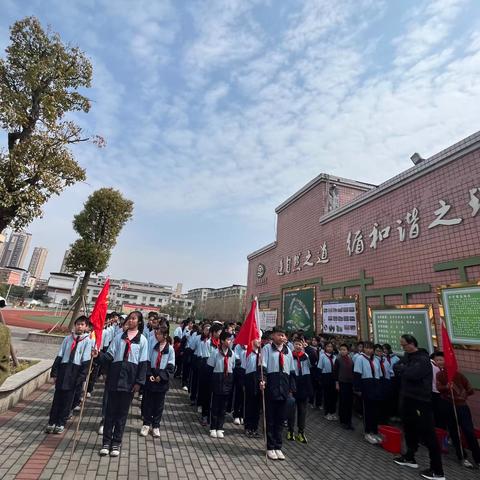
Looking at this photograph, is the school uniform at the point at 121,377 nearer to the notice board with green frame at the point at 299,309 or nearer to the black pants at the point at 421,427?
the black pants at the point at 421,427

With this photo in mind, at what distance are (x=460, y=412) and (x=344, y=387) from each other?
2449 mm

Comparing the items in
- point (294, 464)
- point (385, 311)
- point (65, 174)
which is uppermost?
point (65, 174)

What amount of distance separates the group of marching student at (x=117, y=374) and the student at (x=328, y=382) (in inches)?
184

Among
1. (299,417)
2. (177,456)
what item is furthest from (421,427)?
(177,456)

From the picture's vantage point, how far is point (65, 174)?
30.5ft

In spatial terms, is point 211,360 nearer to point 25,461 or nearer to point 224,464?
point 224,464

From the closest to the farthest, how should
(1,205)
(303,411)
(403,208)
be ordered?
1. (303,411)
2. (1,205)
3. (403,208)

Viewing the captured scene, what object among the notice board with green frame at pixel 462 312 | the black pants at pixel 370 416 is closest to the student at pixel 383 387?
the black pants at pixel 370 416

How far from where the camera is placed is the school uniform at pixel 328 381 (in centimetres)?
862

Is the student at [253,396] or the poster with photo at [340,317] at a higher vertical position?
the poster with photo at [340,317]

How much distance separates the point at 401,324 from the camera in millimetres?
9367

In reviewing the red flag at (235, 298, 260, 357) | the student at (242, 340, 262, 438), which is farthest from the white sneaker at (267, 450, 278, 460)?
the red flag at (235, 298, 260, 357)

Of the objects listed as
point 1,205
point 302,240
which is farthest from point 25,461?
point 302,240

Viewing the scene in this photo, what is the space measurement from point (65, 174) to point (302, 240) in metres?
11.0
